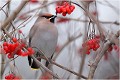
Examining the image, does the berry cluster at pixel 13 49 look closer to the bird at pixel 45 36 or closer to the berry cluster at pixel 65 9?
the berry cluster at pixel 65 9

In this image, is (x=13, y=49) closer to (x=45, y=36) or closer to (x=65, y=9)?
(x=65, y=9)

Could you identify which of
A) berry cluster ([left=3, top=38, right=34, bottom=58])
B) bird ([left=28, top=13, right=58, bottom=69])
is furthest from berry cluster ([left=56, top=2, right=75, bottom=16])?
bird ([left=28, top=13, right=58, bottom=69])

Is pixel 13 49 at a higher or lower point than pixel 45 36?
higher

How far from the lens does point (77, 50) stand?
3.15 m

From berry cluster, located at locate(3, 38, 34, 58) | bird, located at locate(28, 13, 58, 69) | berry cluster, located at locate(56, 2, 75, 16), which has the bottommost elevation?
bird, located at locate(28, 13, 58, 69)

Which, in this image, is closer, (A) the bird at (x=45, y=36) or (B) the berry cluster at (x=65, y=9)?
(B) the berry cluster at (x=65, y=9)

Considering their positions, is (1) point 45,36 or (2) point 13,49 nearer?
(2) point 13,49

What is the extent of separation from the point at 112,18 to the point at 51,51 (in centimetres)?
149

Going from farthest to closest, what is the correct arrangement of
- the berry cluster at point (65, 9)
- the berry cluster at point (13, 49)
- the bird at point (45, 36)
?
1. the bird at point (45, 36)
2. the berry cluster at point (65, 9)
3. the berry cluster at point (13, 49)

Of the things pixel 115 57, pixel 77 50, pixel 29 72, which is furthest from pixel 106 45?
pixel 115 57

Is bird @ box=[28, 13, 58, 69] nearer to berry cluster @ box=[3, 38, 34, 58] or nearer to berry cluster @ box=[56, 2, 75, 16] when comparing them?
berry cluster @ box=[56, 2, 75, 16]

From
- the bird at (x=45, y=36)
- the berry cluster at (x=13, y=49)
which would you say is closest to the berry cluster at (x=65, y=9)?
the berry cluster at (x=13, y=49)

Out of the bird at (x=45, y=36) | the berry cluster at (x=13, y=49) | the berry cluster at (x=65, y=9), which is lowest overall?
the bird at (x=45, y=36)

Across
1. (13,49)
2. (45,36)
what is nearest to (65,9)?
(13,49)
